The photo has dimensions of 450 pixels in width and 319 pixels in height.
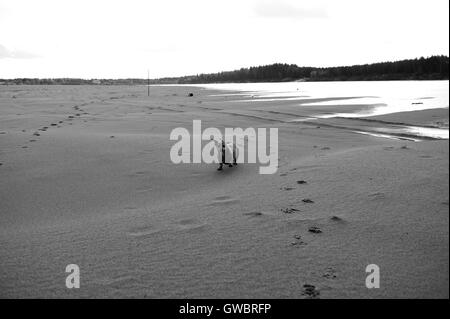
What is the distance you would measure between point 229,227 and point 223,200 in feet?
2.89

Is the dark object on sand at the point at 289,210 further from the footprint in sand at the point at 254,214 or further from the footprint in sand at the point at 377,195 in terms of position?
the footprint in sand at the point at 377,195

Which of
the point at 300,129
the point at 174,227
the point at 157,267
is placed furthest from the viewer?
the point at 300,129

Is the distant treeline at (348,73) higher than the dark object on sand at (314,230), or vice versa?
the distant treeline at (348,73)

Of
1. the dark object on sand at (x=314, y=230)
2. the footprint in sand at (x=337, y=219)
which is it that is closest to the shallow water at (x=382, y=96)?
the footprint in sand at (x=337, y=219)

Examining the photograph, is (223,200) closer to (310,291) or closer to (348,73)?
(310,291)

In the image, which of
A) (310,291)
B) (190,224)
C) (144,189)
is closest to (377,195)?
(310,291)

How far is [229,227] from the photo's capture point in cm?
329

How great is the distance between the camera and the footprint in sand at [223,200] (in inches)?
159

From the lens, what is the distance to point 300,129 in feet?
35.1

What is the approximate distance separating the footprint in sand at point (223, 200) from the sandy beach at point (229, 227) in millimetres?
35

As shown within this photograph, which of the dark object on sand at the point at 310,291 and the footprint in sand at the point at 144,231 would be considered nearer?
the dark object on sand at the point at 310,291
